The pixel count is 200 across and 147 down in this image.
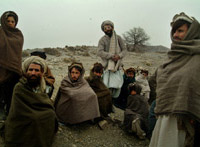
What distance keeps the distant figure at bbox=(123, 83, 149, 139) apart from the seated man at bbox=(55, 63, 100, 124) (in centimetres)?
63

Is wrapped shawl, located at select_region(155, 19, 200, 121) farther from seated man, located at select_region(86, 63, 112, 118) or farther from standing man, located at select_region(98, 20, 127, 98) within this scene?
standing man, located at select_region(98, 20, 127, 98)

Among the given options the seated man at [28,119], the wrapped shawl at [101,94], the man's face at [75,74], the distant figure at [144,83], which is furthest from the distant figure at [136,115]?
the seated man at [28,119]

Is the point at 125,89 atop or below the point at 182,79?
below

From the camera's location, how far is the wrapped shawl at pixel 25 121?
2186mm

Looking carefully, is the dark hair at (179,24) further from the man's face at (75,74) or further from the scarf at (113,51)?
the scarf at (113,51)

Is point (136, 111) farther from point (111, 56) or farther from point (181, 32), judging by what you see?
point (181, 32)

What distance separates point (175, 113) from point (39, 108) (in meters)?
1.72

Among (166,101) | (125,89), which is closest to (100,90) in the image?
(125,89)

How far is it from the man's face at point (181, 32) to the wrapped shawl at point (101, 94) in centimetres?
225

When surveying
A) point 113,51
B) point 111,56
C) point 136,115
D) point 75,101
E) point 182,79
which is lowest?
point 136,115

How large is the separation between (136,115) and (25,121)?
78.1 inches

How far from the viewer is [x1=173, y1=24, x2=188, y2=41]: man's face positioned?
6.33 ft

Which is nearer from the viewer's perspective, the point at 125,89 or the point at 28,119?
the point at 28,119

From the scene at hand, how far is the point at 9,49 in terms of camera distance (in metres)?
3.24
